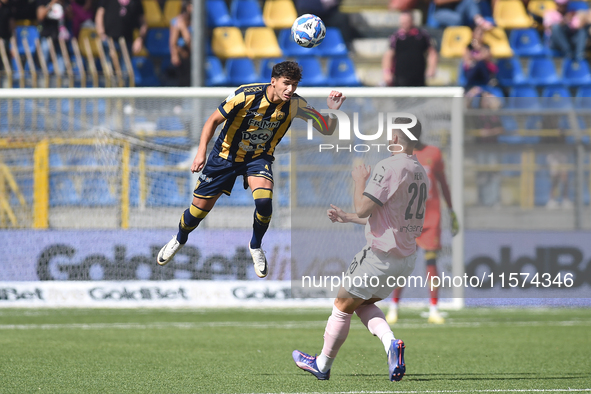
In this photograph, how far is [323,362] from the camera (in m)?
5.84

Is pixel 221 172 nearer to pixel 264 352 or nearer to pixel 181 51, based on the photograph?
pixel 264 352

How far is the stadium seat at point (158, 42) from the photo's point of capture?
15078 mm

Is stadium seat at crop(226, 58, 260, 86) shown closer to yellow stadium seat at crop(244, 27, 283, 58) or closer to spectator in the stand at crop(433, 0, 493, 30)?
yellow stadium seat at crop(244, 27, 283, 58)

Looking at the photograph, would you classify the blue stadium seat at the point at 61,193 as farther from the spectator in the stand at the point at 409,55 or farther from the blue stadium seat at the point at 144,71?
the spectator in the stand at the point at 409,55

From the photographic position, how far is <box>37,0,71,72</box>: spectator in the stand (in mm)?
14258

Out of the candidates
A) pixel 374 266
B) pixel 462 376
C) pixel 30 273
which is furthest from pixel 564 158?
pixel 30 273

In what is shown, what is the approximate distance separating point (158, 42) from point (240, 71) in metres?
1.62

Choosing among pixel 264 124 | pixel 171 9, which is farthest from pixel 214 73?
pixel 264 124

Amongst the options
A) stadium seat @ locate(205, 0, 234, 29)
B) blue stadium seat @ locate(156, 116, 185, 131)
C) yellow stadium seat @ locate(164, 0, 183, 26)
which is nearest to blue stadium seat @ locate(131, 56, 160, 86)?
yellow stadium seat @ locate(164, 0, 183, 26)

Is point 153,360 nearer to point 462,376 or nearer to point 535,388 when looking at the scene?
point 462,376

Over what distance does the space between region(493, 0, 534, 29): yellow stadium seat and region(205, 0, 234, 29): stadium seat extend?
5164 mm

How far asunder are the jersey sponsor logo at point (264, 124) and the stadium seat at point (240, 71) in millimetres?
8574

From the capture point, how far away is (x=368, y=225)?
565 cm

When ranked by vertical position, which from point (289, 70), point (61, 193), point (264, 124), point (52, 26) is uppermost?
point (52, 26)
